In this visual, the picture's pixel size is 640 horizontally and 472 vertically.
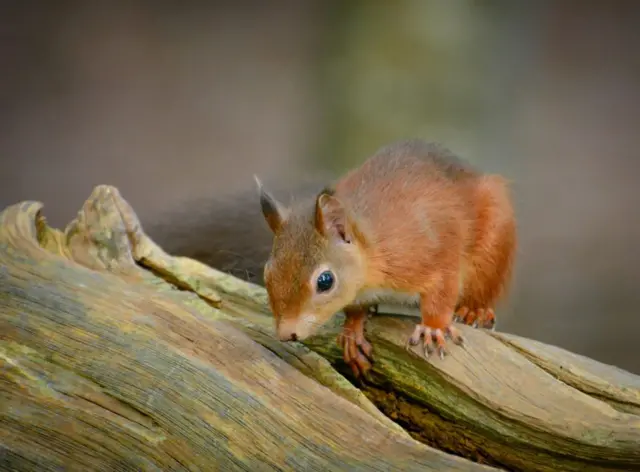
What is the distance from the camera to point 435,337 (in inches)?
56.9

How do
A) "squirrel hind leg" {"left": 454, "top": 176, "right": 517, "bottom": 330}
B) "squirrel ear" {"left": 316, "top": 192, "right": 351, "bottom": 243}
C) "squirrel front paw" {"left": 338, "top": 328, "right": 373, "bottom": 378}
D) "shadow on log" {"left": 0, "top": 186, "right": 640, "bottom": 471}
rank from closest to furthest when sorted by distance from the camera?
"shadow on log" {"left": 0, "top": 186, "right": 640, "bottom": 471}
"squirrel ear" {"left": 316, "top": 192, "right": 351, "bottom": 243}
"squirrel front paw" {"left": 338, "top": 328, "right": 373, "bottom": 378}
"squirrel hind leg" {"left": 454, "top": 176, "right": 517, "bottom": 330}

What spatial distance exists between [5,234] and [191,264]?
0.45 metres

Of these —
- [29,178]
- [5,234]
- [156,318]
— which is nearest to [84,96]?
[29,178]

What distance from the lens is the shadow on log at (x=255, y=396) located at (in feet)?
4.08

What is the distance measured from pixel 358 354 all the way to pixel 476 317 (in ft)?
1.18

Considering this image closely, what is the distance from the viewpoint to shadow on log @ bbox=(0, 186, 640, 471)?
1.24m

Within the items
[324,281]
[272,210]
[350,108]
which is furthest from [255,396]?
[350,108]

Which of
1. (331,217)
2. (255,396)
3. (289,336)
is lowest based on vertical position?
(255,396)

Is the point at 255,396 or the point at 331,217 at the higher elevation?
the point at 331,217

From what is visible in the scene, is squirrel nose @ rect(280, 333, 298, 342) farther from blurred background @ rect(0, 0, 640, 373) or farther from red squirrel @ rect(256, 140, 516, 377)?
blurred background @ rect(0, 0, 640, 373)

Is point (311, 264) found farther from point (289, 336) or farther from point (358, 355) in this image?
point (358, 355)

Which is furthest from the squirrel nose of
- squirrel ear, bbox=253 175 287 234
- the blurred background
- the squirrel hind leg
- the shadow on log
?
the blurred background

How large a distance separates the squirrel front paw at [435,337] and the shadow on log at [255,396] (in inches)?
1.0

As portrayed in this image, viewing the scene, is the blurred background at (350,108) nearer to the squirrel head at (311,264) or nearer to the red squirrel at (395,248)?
the red squirrel at (395,248)
